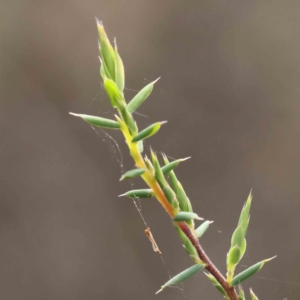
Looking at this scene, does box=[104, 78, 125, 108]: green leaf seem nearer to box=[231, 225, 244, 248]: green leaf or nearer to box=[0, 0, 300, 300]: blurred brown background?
box=[231, 225, 244, 248]: green leaf

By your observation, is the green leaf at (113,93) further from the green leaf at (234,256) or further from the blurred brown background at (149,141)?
the blurred brown background at (149,141)

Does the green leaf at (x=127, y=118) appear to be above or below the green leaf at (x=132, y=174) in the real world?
above

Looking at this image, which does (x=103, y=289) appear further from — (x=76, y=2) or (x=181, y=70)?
(x=76, y=2)

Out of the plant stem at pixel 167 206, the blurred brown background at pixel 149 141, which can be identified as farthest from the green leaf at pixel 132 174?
the blurred brown background at pixel 149 141

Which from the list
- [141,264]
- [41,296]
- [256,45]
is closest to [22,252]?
[41,296]

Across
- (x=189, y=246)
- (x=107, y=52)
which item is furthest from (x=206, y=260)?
(x=107, y=52)

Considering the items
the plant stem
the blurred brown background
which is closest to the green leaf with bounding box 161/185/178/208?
the plant stem
